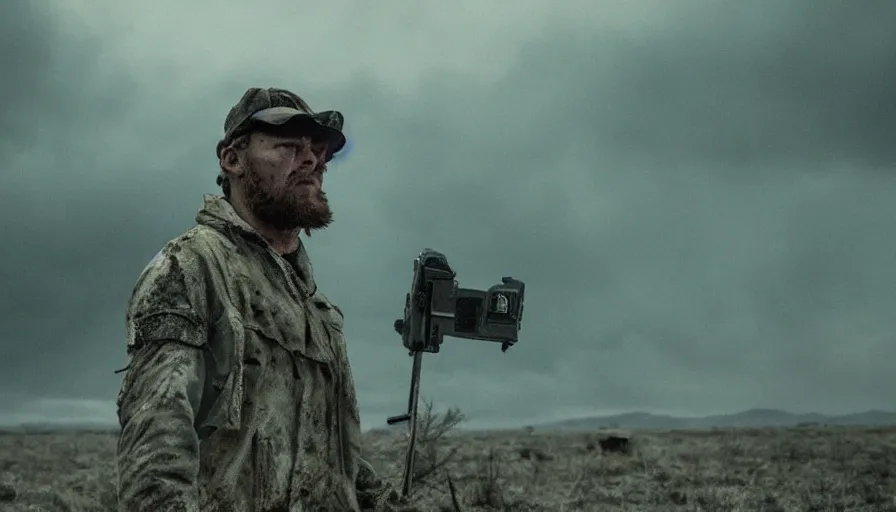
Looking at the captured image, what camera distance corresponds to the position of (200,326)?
3172 mm

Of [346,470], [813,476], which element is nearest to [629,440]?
[813,476]

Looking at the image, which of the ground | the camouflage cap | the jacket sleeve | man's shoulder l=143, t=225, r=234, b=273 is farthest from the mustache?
the ground

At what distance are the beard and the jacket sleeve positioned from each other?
50 centimetres

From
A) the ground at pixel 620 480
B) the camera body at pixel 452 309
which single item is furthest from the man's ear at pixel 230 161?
the ground at pixel 620 480

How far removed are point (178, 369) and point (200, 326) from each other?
179mm

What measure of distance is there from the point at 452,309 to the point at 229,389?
5.22ft

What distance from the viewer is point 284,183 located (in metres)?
3.74

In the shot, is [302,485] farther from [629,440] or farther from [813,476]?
[629,440]

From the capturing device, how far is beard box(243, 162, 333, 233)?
3.72 m

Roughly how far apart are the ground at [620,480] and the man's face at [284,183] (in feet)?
30.4

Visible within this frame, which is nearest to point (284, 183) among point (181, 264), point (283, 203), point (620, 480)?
point (283, 203)

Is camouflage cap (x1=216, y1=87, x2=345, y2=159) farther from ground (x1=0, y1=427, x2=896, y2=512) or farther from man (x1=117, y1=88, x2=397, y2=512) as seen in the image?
ground (x1=0, y1=427, x2=896, y2=512)

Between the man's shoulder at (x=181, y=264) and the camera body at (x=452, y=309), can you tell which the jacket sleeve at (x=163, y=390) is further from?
the camera body at (x=452, y=309)

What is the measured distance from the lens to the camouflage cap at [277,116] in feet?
12.3
